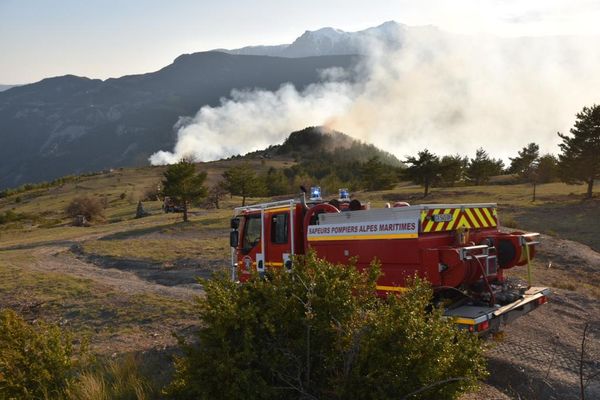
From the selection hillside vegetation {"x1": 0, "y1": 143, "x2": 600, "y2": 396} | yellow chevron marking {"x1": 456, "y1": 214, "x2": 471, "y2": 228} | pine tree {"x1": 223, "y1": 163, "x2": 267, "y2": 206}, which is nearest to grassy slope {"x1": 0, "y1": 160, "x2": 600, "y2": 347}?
hillside vegetation {"x1": 0, "y1": 143, "x2": 600, "y2": 396}

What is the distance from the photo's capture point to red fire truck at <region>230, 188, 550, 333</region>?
297 inches

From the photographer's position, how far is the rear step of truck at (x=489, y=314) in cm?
702

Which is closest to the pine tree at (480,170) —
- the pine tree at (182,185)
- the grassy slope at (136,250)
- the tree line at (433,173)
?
the tree line at (433,173)

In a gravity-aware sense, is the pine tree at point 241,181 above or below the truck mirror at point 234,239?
above

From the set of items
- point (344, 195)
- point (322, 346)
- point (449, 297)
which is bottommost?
point (449, 297)

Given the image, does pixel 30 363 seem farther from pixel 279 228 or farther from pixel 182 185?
pixel 182 185

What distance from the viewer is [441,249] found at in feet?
24.9

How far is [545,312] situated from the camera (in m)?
11.3

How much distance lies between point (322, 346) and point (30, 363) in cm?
344

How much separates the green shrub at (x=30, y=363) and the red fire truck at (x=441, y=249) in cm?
361

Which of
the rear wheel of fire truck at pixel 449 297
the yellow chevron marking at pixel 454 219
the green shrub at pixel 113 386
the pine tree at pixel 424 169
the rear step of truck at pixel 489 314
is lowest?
the green shrub at pixel 113 386

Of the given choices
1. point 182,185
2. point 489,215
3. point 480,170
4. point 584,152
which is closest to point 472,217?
point 489,215

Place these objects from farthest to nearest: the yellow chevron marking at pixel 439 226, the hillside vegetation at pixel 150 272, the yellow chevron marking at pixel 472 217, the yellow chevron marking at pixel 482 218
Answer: the hillside vegetation at pixel 150 272, the yellow chevron marking at pixel 482 218, the yellow chevron marking at pixel 472 217, the yellow chevron marking at pixel 439 226

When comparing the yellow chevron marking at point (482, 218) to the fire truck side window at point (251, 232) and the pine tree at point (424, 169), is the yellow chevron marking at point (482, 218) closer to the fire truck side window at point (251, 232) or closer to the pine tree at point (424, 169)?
the fire truck side window at point (251, 232)
